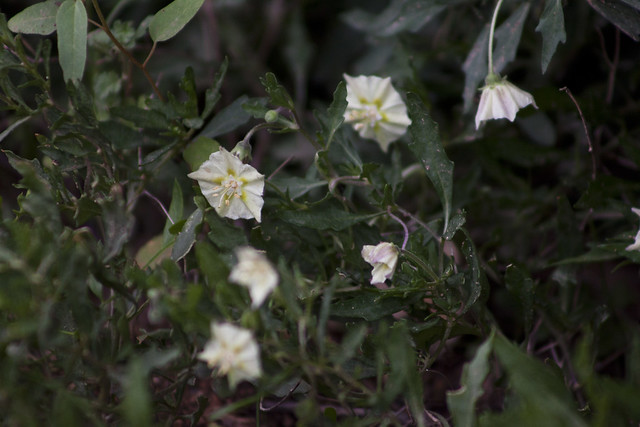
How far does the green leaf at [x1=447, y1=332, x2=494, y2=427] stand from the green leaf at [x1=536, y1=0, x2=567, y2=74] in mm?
601

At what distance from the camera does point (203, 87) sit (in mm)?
2098

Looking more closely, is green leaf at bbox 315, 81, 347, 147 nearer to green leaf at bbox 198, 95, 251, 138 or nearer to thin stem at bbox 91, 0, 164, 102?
green leaf at bbox 198, 95, 251, 138

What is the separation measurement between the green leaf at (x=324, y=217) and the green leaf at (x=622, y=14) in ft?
1.97

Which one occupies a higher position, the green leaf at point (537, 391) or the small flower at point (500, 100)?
the small flower at point (500, 100)

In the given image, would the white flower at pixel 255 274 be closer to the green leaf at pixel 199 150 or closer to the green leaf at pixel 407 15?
the green leaf at pixel 199 150

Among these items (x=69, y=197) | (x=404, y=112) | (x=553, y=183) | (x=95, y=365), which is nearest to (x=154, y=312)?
(x=95, y=365)

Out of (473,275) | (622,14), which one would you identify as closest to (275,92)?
(473,275)

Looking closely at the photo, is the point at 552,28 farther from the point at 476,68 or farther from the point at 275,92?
the point at 275,92

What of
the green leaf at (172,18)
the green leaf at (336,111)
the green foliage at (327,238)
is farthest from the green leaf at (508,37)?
the green leaf at (172,18)

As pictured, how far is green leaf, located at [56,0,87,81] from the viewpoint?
1144 millimetres

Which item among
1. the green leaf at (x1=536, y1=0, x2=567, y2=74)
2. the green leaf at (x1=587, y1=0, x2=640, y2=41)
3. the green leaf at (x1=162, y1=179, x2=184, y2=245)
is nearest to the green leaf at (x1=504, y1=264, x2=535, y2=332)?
the green leaf at (x1=536, y1=0, x2=567, y2=74)

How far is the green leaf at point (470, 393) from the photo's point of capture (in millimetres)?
858

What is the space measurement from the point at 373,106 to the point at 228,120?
309 mm

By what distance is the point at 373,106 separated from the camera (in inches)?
53.5
